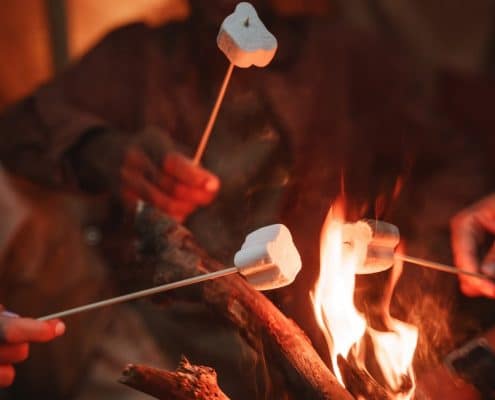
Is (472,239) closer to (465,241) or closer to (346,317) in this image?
(465,241)

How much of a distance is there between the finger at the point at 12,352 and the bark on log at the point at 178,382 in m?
0.24

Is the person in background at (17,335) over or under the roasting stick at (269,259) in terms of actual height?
over

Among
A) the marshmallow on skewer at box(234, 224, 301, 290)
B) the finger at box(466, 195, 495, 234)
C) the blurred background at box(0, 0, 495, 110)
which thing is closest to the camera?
the marshmallow on skewer at box(234, 224, 301, 290)

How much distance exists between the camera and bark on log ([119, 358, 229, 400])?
3.20 feet

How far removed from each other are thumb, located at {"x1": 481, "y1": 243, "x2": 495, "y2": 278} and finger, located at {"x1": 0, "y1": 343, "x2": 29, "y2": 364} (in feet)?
2.92

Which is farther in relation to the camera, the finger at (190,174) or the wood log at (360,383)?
the finger at (190,174)

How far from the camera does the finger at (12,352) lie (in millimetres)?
1088

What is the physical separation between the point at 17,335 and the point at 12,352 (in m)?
0.06

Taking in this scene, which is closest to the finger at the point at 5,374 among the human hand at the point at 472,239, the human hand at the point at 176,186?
the human hand at the point at 176,186

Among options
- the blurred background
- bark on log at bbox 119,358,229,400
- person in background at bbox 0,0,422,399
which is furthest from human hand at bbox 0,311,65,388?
the blurred background

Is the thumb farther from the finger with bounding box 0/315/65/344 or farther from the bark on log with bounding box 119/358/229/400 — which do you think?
the finger with bounding box 0/315/65/344

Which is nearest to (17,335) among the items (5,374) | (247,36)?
(5,374)

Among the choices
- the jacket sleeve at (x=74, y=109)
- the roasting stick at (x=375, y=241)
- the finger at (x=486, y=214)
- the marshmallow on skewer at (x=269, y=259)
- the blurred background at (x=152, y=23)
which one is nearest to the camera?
Answer: the marshmallow on skewer at (x=269, y=259)

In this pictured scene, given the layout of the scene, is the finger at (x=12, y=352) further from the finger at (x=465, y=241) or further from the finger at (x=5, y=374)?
the finger at (x=465, y=241)
